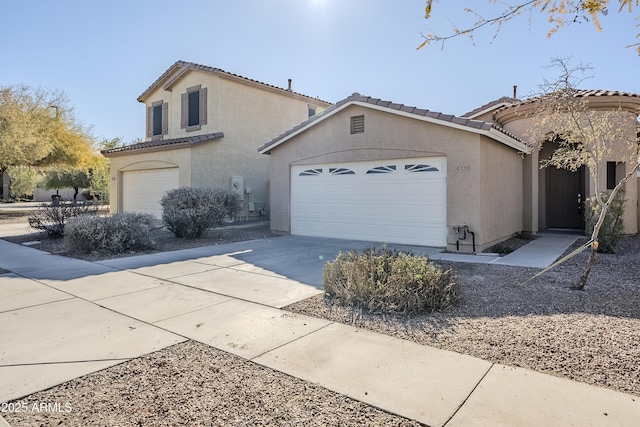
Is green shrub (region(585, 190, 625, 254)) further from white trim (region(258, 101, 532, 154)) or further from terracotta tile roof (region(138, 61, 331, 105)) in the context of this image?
terracotta tile roof (region(138, 61, 331, 105))

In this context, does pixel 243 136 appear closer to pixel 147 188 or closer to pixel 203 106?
pixel 203 106

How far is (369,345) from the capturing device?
14.2ft

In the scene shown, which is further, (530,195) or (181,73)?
(181,73)

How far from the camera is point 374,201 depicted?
40.2ft

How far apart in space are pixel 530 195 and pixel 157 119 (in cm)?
1865

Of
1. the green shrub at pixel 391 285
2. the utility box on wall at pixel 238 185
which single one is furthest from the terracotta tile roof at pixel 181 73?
the green shrub at pixel 391 285

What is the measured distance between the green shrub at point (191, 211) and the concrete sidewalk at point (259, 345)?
4.81 meters

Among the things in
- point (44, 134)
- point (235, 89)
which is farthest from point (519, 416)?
point (44, 134)

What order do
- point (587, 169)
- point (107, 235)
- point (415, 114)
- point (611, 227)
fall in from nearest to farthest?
point (611, 227) → point (107, 235) → point (415, 114) → point (587, 169)

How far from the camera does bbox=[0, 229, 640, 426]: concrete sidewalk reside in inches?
122

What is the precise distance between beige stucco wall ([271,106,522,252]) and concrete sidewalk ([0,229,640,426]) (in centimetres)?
485

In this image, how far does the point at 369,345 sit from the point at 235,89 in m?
16.9

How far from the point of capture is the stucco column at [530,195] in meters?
14.0

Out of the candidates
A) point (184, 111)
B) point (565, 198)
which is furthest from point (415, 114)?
point (184, 111)
